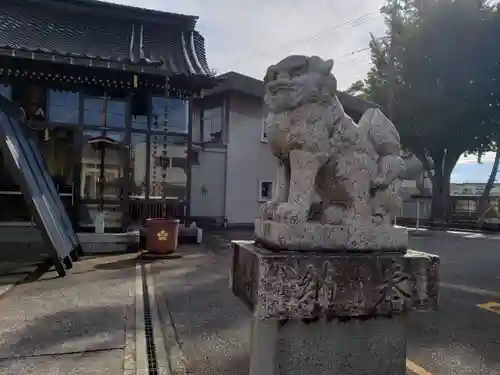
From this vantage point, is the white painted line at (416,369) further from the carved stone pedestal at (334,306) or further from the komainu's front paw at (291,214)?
the komainu's front paw at (291,214)

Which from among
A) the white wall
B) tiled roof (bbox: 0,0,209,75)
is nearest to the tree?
the white wall

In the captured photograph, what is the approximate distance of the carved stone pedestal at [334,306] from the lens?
2.05 meters

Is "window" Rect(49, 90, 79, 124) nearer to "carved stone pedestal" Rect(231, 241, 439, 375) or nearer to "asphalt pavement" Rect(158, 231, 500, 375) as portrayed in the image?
"asphalt pavement" Rect(158, 231, 500, 375)

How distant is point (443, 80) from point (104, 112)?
15830mm

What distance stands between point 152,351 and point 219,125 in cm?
1321

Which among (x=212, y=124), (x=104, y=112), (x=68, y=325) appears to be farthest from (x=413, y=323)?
(x=212, y=124)

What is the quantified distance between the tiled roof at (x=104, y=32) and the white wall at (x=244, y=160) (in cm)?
377

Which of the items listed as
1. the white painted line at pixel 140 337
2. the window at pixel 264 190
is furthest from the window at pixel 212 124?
the white painted line at pixel 140 337

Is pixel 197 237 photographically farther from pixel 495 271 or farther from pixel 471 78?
pixel 471 78

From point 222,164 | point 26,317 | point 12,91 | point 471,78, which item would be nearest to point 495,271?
point 26,317

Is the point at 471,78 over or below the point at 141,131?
over

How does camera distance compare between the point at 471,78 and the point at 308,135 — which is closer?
the point at 308,135

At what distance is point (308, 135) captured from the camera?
91.3 inches

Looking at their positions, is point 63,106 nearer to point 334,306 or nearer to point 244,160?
point 244,160
